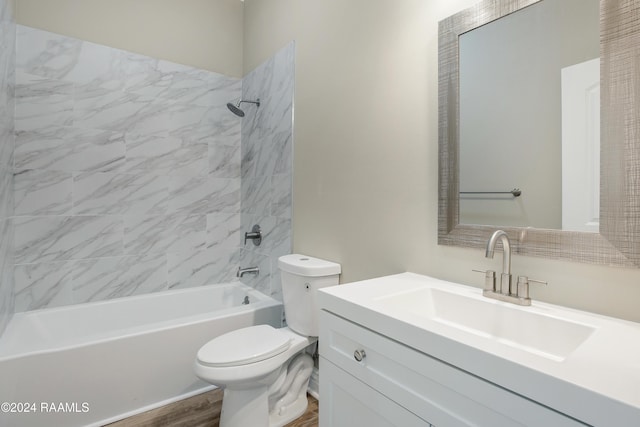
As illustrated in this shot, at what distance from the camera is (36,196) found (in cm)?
211

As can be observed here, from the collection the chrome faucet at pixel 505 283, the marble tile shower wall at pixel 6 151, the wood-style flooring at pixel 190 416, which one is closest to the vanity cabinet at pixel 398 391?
the chrome faucet at pixel 505 283

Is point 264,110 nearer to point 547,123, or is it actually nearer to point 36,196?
point 36,196

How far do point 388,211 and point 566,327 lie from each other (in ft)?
2.68

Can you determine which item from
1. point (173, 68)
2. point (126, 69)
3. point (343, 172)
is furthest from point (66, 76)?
point (343, 172)

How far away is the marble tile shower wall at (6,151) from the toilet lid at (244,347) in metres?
1.20

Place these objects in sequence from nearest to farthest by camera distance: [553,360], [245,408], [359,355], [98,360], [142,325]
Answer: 1. [553,360]
2. [359,355]
3. [245,408]
4. [98,360]
5. [142,325]

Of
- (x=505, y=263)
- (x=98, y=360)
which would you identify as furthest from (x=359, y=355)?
(x=98, y=360)

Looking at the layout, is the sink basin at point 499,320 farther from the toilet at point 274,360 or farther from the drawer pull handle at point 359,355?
the toilet at point 274,360

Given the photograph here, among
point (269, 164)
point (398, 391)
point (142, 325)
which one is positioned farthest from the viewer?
point (269, 164)

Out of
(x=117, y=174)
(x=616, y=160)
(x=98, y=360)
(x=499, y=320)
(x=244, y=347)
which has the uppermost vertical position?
(x=117, y=174)

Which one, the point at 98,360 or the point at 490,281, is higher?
the point at 490,281

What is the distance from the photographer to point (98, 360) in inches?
66.9

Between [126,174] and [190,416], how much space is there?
5.54 ft

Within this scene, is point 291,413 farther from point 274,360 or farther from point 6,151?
point 6,151
